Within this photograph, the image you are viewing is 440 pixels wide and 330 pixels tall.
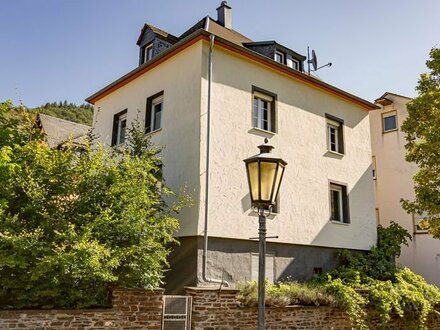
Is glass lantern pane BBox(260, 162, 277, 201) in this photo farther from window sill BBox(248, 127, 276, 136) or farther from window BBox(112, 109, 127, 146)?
window BBox(112, 109, 127, 146)

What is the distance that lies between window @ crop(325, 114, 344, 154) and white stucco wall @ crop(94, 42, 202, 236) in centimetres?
604

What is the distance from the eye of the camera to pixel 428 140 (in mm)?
13094

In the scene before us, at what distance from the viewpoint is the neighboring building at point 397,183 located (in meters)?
20.7

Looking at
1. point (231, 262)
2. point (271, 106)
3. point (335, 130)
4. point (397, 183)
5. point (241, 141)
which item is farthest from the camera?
point (397, 183)

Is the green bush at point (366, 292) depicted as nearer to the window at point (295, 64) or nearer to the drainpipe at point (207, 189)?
the drainpipe at point (207, 189)

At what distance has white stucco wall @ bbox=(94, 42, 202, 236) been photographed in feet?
40.0

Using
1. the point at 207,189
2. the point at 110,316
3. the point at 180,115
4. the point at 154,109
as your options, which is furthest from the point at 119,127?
the point at 110,316

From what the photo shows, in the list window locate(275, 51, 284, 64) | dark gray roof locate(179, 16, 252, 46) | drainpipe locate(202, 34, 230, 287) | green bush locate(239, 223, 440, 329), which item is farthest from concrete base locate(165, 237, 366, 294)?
dark gray roof locate(179, 16, 252, 46)

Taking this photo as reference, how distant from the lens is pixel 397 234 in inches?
667

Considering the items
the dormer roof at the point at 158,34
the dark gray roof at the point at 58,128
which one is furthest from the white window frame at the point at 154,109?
the dark gray roof at the point at 58,128

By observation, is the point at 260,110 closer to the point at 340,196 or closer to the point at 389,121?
the point at 340,196

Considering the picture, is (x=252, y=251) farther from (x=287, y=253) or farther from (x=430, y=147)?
(x=430, y=147)

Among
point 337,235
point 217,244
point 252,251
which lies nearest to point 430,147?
point 337,235

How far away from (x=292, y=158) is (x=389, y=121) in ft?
37.7
